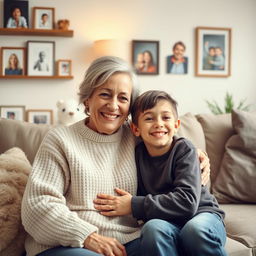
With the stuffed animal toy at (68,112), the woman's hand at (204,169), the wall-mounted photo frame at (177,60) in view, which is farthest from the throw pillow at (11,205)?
the wall-mounted photo frame at (177,60)

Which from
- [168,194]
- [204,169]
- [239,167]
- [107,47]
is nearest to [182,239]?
[168,194]

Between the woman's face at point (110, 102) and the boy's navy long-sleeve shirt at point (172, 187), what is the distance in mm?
181

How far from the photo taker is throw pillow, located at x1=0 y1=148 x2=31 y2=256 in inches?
58.0

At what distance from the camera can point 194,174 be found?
4.78ft

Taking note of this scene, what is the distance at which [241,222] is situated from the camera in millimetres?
1874

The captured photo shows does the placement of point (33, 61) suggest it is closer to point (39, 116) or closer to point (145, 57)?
point (39, 116)

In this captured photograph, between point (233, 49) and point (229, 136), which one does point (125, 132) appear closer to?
point (229, 136)

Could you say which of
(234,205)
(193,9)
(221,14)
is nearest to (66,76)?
(193,9)

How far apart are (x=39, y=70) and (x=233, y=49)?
Answer: 212cm

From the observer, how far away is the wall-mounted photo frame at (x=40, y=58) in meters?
3.84

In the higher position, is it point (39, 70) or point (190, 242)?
point (39, 70)

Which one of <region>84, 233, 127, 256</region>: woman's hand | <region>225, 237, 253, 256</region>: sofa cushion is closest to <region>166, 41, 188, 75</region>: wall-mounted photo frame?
<region>225, 237, 253, 256</region>: sofa cushion

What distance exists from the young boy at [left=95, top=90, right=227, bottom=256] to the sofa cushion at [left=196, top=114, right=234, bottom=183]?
30.7 inches

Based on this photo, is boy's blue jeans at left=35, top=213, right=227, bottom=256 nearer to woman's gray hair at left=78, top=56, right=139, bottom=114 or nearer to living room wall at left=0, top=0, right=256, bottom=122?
woman's gray hair at left=78, top=56, right=139, bottom=114
